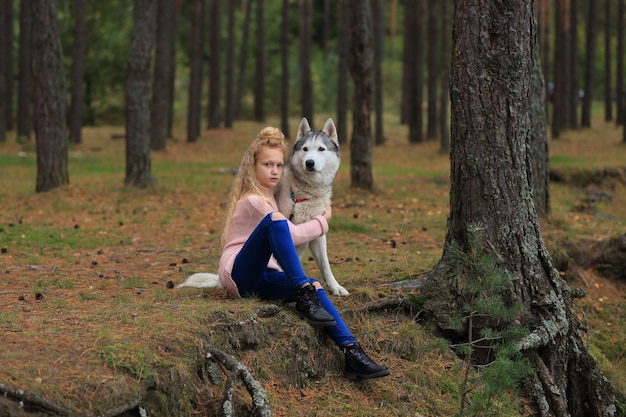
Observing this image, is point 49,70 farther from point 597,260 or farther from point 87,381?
point 87,381

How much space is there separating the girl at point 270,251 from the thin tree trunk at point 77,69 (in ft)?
73.3

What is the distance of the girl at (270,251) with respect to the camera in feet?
18.9

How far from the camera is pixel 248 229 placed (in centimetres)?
630

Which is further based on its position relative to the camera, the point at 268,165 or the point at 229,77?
the point at 229,77

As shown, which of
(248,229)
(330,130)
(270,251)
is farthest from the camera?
(330,130)

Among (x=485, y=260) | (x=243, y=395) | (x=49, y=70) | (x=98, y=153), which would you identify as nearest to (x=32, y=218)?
(x=49, y=70)

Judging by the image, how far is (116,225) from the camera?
11.4m

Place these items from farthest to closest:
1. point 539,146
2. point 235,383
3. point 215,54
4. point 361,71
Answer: point 215,54 < point 361,71 < point 539,146 < point 235,383

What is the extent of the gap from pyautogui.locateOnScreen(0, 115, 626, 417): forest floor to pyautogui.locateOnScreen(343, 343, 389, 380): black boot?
16 cm

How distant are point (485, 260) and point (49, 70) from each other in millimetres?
11521

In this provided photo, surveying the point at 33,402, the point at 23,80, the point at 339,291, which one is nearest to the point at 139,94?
the point at 339,291

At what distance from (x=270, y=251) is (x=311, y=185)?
2.95 feet

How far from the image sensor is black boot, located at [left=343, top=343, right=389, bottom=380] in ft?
18.7

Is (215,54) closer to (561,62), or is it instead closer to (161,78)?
(161,78)
